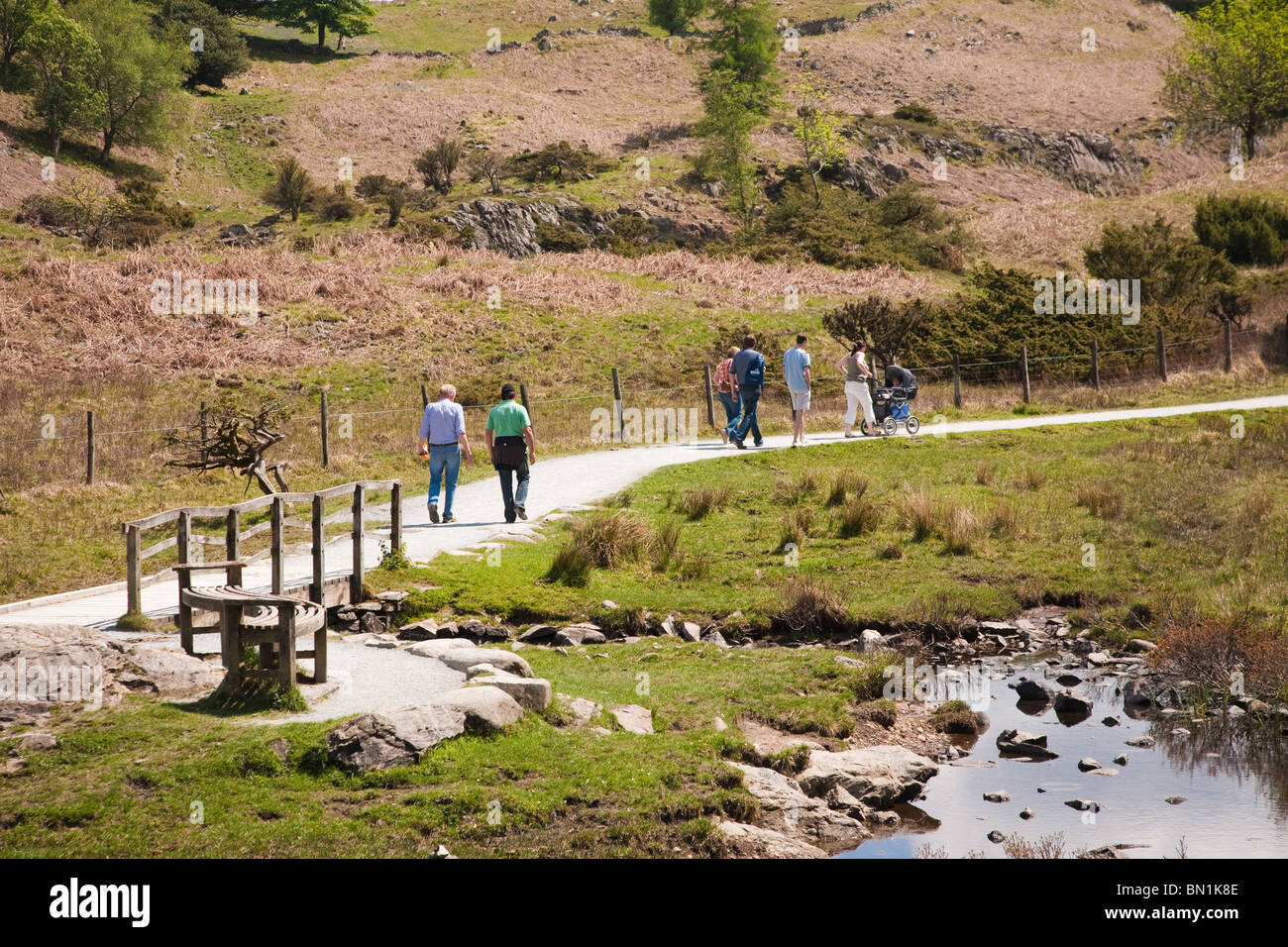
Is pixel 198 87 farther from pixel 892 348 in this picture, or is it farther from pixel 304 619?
pixel 304 619

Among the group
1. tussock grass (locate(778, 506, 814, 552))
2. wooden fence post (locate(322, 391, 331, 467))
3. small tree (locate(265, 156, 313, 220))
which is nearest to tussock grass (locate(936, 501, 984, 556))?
tussock grass (locate(778, 506, 814, 552))

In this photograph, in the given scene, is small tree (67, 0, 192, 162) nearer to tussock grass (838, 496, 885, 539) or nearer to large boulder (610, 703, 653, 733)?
tussock grass (838, 496, 885, 539)

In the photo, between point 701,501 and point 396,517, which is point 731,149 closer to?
point 701,501

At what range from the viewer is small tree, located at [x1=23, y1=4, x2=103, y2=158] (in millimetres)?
63938

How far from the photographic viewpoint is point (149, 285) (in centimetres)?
3944

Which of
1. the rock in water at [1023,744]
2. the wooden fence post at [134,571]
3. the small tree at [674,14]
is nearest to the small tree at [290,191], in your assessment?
the wooden fence post at [134,571]

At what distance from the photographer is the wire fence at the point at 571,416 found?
2516cm

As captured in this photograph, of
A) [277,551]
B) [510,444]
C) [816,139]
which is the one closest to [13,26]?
[816,139]

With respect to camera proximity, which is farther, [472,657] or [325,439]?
[325,439]

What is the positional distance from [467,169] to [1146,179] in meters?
46.4

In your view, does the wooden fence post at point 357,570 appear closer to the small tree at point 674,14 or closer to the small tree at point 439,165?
the small tree at point 439,165

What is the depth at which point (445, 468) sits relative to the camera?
60.6 ft

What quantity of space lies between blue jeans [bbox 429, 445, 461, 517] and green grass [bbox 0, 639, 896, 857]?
8489mm

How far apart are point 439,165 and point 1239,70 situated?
47901 mm
